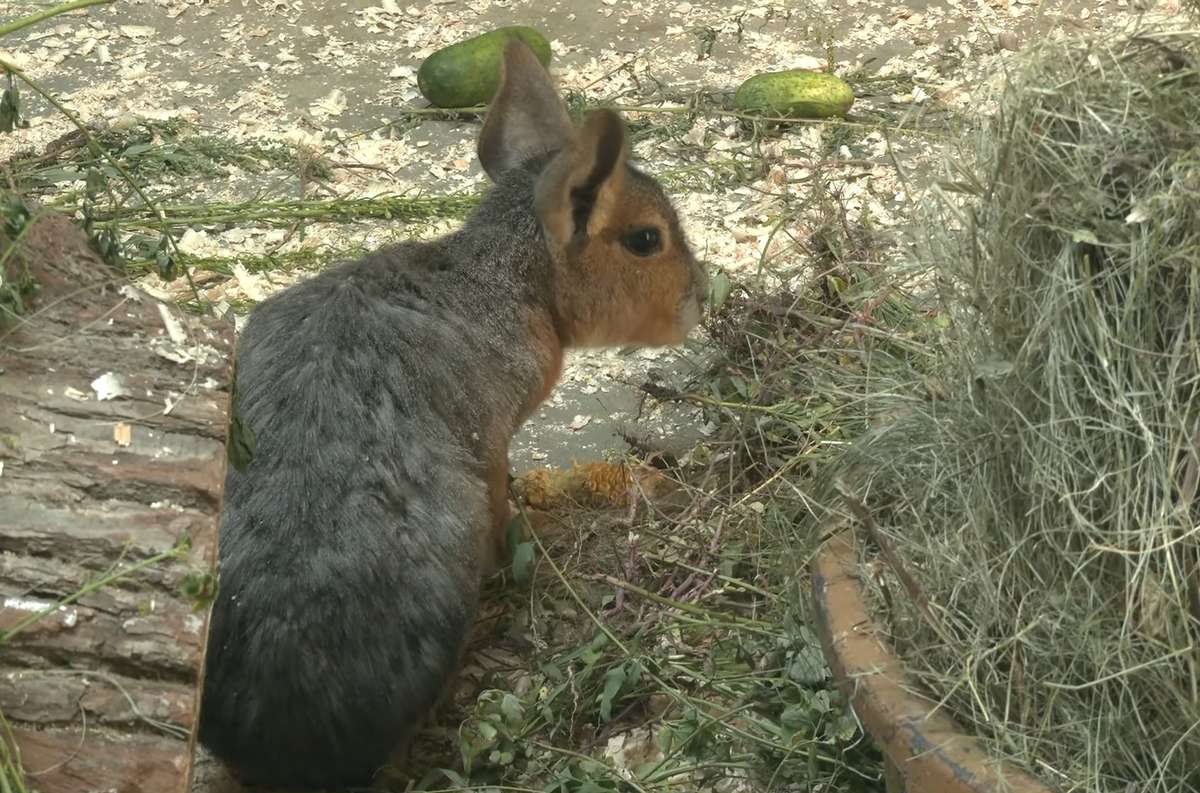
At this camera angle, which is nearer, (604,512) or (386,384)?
(386,384)

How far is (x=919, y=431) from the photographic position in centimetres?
296

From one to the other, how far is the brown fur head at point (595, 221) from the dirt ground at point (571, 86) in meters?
0.58

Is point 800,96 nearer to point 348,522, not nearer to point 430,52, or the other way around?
point 430,52

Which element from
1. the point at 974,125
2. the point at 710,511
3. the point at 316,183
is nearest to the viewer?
the point at 974,125

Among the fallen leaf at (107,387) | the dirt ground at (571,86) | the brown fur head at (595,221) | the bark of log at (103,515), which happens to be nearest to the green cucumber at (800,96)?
the dirt ground at (571,86)

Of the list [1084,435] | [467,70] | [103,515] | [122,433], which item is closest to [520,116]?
[467,70]

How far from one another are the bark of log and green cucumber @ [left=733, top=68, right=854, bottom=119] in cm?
415

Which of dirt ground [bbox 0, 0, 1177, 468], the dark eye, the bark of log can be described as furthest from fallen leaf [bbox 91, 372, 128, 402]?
dirt ground [bbox 0, 0, 1177, 468]

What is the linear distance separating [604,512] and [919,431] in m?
1.71

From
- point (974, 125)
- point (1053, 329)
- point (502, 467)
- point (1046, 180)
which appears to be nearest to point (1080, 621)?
point (1053, 329)

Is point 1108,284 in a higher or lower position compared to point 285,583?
higher

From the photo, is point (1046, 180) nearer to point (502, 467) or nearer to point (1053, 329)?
point (1053, 329)

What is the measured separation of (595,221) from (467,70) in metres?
2.73

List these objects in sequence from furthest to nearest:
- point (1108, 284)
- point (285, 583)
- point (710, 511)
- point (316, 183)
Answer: point (316, 183) → point (710, 511) → point (285, 583) → point (1108, 284)
